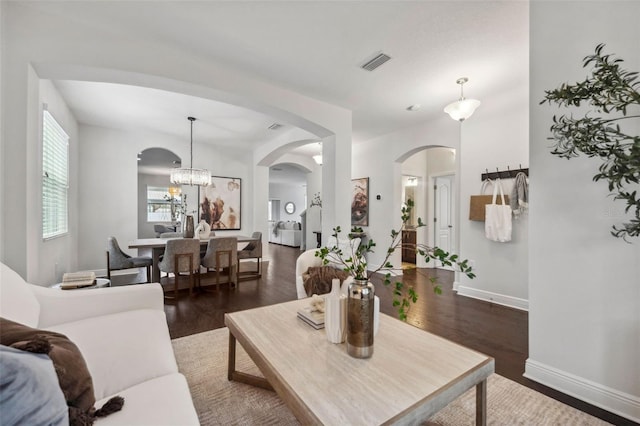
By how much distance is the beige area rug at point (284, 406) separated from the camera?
155cm

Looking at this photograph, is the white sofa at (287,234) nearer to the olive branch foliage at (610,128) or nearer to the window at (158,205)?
the window at (158,205)

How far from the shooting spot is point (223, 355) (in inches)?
88.0

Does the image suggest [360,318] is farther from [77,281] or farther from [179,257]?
[179,257]

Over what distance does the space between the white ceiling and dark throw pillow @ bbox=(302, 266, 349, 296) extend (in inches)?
85.3

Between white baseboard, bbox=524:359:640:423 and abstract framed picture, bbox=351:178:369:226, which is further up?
abstract framed picture, bbox=351:178:369:226

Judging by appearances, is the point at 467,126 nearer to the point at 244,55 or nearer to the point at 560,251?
the point at 560,251

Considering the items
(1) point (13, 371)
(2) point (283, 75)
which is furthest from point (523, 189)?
(1) point (13, 371)

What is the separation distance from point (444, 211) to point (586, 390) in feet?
16.0

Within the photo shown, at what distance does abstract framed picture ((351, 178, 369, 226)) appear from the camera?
5926mm

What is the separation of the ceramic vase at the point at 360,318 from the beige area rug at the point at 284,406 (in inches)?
27.3

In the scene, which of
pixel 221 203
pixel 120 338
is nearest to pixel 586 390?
pixel 120 338

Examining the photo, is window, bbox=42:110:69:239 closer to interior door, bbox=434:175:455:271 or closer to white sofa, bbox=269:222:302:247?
white sofa, bbox=269:222:302:247

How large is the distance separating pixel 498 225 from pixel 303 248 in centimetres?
632

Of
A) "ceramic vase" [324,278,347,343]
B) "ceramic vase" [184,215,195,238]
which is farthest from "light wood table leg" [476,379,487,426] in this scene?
"ceramic vase" [184,215,195,238]
